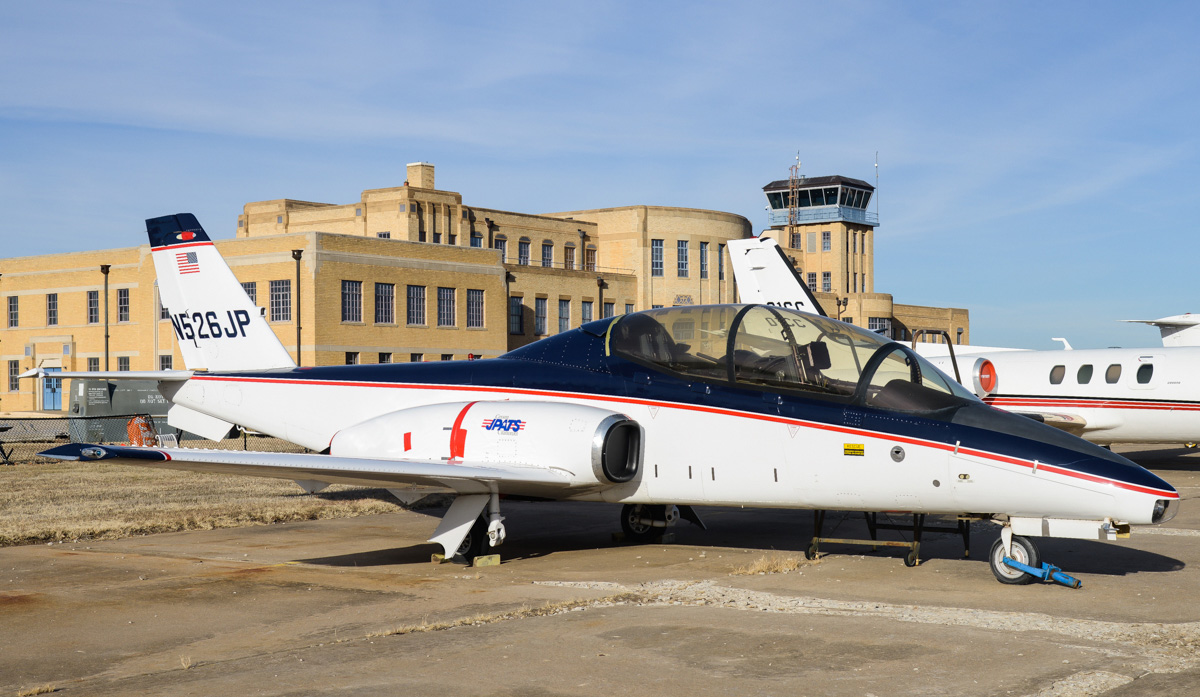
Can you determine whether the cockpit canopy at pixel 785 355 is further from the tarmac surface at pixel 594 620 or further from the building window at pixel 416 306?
the building window at pixel 416 306

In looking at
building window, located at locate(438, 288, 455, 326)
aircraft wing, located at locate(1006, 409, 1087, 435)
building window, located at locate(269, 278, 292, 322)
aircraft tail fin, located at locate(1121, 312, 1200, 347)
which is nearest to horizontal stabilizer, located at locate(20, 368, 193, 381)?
aircraft wing, located at locate(1006, 409, 1087, 435)

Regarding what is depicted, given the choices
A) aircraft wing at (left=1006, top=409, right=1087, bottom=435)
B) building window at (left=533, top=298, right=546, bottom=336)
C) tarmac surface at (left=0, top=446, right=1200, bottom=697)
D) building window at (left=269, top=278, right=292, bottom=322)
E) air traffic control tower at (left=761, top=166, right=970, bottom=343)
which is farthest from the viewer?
air traffic control tower at (left=761, top=166, right=970, bottom=343)

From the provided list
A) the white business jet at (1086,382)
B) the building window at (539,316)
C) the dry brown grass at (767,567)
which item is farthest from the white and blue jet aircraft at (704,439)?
the building window at (539,316)

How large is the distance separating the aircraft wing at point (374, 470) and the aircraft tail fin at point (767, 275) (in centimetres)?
1241

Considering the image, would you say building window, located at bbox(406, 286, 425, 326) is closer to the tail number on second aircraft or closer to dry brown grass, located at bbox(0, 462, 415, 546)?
dry brown grass, located at bbox(0, 462, 415, 546)

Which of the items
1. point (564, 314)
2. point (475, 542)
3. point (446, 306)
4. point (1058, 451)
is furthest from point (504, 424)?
point (564, 314)

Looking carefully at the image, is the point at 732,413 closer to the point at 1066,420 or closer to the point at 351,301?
the point at 1066,420

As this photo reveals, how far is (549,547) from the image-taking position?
12750 millimetres

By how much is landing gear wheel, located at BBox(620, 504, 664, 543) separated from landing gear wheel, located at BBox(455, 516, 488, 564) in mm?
2071

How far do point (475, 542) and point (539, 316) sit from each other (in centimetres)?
5614

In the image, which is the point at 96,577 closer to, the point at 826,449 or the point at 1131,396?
the point at 826,449

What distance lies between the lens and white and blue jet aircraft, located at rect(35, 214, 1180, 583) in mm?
9133

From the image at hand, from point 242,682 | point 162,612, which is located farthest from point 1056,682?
point 162,612

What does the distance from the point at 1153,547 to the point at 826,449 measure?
454cm
